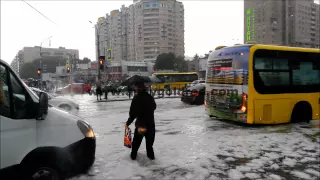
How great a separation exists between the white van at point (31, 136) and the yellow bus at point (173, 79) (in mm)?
35513

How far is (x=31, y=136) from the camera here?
11.7 ft

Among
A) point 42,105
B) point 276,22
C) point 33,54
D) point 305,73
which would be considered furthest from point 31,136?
point 276,22

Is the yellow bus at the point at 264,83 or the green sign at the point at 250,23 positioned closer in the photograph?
the yellow bus at the point at 264,83

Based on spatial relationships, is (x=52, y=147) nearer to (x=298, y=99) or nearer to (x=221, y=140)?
(x=221, y=140)

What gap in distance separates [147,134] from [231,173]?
70.2 inches

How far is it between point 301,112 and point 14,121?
959cm

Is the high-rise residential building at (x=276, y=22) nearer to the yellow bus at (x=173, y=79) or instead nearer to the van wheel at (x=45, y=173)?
the yellow bus at (x=173, y=79)

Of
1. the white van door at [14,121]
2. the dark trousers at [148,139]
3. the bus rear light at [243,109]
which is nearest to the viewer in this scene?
the white van door at [14,121]

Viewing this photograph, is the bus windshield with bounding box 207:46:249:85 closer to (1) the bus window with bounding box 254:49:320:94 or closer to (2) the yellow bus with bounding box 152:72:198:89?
(1) the bus window with bounding box 254:49:320:94

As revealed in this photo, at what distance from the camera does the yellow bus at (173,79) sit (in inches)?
1593

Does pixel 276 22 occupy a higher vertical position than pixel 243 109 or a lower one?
higher

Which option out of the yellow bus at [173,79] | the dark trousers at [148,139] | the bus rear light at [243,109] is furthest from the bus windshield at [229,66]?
the yellow bus at [173,79]

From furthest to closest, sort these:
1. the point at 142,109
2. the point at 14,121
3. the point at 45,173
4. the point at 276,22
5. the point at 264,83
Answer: the point at 276,22 → the point at 264,83 → the point at 142,109 → the point at 45,173 → the point at 14,121

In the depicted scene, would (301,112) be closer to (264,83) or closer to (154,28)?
(264,83)
